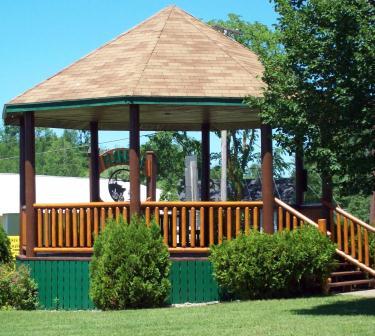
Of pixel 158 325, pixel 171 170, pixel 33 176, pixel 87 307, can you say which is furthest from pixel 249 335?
pixel 171 170

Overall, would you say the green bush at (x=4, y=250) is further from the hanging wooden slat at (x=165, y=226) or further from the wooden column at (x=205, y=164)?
the wooden column at (x=205, y=164)

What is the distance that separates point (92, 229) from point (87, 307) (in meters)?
1.71

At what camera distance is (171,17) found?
19.5 metres

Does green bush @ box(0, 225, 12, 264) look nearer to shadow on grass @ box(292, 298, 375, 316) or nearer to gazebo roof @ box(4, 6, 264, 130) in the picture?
gazebo roof @ box(4, 6, 264, 130)

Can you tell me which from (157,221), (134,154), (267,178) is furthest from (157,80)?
(267,178)

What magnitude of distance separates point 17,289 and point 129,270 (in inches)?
94.1

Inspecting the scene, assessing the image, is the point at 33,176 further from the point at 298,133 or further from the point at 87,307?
the point at 298,133

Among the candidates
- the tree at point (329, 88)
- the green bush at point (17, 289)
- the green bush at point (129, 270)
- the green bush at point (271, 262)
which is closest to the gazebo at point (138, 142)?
the green bush at point (17, 289)

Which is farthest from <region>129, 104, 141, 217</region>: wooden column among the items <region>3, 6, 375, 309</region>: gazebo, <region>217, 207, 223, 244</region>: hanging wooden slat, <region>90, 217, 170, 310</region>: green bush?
Result: <region>217, 207, 223, 244</region>: hanging wooden slat

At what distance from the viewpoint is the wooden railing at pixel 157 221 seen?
16719 millimetres

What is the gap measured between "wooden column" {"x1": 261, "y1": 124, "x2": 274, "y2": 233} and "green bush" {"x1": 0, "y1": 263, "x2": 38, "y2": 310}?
177 inches

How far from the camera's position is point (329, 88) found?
13195mm

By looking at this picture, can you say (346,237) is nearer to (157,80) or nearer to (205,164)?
(157,80)

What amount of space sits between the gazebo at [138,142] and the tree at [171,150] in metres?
27.0
